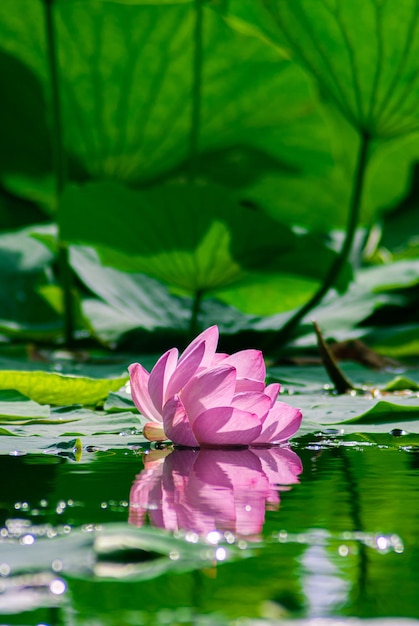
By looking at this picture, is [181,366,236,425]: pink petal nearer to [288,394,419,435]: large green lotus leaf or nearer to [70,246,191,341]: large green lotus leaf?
[288,394,419,435]: large green lotus leaf

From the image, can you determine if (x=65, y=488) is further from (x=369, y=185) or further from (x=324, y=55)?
(x=369, y=185)

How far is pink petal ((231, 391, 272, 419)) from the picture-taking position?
0.72m

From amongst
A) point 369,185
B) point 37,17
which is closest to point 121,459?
point 37,17

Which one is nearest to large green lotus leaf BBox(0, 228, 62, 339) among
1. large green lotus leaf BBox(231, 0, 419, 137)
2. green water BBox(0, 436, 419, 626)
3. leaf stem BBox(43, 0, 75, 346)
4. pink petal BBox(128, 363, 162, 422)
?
leaf stem BBox(43, 0, 75, 346)

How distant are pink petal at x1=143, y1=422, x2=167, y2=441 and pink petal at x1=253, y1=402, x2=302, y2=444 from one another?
8 centimetres

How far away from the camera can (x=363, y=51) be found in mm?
1344

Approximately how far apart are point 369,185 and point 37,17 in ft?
3.11

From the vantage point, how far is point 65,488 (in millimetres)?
596

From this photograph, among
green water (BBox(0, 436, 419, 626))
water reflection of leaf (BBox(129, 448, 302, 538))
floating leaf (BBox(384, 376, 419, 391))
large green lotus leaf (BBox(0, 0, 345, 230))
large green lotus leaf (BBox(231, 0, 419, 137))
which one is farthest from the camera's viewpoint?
large green lotus leaf (BBox(0, 0, 345, 230))

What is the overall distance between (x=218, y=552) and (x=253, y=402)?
0.31 metres

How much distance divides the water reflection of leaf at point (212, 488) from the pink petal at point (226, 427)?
1 centimetres

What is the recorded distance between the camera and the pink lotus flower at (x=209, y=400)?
73 centimetres

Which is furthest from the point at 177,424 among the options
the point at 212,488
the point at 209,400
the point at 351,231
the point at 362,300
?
the point at 362,300

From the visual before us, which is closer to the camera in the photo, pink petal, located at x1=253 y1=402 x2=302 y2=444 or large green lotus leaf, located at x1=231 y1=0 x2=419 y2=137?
pink petal, located at x1=253 y1=402 x2=302 y2=444
